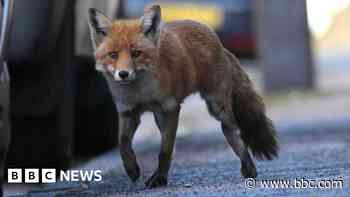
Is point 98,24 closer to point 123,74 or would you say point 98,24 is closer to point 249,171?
point 123,74

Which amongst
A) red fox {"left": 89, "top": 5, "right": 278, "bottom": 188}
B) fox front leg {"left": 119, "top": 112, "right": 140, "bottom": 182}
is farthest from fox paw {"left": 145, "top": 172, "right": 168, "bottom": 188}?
fox front leg {"left": 119, "top": 112, "right": 140, "bottom": 182}

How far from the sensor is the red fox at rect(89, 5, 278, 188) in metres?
5.32

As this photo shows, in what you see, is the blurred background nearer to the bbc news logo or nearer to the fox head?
the fox head

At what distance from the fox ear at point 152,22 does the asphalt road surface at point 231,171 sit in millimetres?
790

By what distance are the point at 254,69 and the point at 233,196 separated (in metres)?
16.8

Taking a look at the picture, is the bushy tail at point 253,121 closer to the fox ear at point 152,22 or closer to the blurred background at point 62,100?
the fox ear at point 152,22

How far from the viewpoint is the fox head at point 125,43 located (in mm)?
5215

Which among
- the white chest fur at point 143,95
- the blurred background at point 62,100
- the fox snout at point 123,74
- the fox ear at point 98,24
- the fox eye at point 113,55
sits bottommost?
the blurred background at point 62,100

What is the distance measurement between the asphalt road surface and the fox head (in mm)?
644

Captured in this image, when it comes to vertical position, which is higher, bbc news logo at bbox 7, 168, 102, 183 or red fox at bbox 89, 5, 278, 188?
red fox at bbox 89, 5, 278, 188

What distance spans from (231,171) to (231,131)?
50 centimetres

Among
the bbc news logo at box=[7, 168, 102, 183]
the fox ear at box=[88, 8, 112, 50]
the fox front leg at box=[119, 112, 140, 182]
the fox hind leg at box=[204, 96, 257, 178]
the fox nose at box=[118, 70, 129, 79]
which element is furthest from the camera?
the bbc news logo at box=[7, 168, 102, 183]

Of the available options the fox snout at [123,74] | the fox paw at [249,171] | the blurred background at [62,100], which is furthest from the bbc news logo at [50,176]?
Answer: the fox snout at [123,74]

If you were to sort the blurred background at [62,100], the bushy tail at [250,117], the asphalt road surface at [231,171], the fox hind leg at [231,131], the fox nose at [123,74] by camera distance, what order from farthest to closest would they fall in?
1. the blurred background at [62,100]
2. the bushy tail at [250,117]
3. the fox hind leg at [231,131]
4. the asphalt road surface at [231,171]
5. the fox nose at [123,74]
